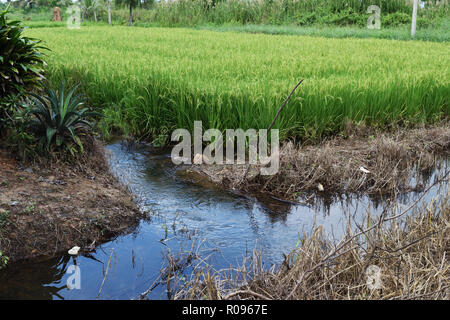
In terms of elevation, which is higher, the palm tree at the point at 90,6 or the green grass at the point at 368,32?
the palm tree at the point at 90,6

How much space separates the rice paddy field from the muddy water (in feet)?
3.07

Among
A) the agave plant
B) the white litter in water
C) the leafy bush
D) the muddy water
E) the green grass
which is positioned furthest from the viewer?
the green grass

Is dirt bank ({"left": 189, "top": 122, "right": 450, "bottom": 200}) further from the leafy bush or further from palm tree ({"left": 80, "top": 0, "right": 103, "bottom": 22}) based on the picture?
palm tree ({"left": 80, "top": 0, "right": 103, "bottom": 22})

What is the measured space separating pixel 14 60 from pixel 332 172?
9.65ft

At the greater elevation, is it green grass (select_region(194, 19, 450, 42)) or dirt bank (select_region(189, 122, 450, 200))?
green grass (select_region(194, 19, 450, 42))

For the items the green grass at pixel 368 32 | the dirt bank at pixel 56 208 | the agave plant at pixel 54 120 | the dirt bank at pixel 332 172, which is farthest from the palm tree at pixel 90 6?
the dirt bank at pixel 56 208

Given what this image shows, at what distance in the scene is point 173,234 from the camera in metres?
3.53

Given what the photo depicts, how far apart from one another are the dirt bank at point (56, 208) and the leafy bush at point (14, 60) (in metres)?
0.64

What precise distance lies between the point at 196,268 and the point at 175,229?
622 millimetres

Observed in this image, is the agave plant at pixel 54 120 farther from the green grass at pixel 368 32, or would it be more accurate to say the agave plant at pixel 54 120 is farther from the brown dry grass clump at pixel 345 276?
the green grass at pixel 368 32

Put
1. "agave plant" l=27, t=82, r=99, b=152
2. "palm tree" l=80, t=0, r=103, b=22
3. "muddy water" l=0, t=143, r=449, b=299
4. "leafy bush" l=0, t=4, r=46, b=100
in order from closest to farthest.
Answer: "muddy water" l=0, t=143, r=449, b=299
"agave plant" l=27, t=82, r=99, b=152
"leafy bush" l=0, t=4, r=46, b=100
"palm tree" l=80, t=0, r=103, b=22

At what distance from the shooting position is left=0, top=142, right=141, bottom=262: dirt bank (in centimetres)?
327

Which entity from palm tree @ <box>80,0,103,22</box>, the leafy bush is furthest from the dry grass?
palm tree @ <box>80,0,103,22</box>

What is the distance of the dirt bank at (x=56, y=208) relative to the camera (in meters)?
3.27
